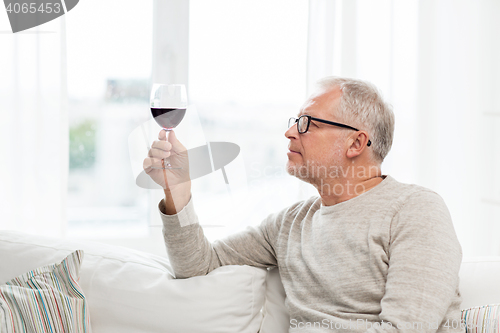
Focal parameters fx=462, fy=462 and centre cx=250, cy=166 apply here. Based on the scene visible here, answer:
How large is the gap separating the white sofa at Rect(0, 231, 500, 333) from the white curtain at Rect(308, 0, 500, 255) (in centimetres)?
112

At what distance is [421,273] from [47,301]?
1032mm

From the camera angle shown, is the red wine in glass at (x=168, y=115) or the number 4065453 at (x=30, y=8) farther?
the number 4065453 at (x=30, y=8)

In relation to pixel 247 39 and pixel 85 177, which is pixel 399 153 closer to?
pixel 247 39

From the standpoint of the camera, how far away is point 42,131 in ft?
7.38

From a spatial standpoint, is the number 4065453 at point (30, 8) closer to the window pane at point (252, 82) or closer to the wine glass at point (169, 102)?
the window pane at point (252, 82)

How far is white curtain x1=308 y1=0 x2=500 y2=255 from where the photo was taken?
2455mm

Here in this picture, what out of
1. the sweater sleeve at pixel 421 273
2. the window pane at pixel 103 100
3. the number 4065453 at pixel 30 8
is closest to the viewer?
the sweater sleeve at pixel 421 273

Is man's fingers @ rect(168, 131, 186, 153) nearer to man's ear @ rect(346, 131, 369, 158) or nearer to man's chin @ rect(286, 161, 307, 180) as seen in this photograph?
man's chin @ rect(286, 161, 307, 180)

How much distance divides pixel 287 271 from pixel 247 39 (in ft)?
4.61

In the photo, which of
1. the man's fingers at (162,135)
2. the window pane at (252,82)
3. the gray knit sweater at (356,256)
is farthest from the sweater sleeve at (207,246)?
the window pane at (252,82)

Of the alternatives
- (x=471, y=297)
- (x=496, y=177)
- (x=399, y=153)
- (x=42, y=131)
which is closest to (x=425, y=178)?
(x=399, y=153)

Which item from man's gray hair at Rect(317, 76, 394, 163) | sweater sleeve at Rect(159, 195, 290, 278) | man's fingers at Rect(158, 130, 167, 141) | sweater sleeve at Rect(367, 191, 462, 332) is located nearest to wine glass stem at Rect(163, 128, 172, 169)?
man's fingers at Rect(158, 130, 167, 141)

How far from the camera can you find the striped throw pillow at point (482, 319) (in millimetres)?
1285

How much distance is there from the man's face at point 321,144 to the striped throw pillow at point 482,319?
563mm
